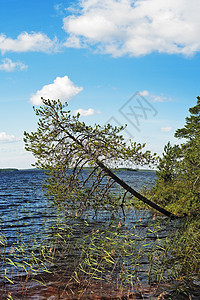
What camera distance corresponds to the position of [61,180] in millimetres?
11750

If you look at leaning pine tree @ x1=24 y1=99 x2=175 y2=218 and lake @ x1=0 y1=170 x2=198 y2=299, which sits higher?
leaning pine tree @ x1=24 y1=99 x2=175 y2=218

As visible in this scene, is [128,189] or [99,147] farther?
[128,189]

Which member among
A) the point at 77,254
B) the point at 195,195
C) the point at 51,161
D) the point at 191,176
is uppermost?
the point at 51,161

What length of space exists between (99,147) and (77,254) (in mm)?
4558

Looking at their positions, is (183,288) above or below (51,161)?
below

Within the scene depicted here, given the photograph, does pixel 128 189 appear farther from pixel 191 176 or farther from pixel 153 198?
pixel 153 198

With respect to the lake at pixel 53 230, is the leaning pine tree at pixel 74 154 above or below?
above

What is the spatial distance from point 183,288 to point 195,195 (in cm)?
693

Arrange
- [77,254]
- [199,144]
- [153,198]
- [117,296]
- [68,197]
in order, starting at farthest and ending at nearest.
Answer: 1. [153,198]
2. [199,144]
3. [68,197]
4. [77,254]
5. [117,296]

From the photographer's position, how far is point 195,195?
13.0 m

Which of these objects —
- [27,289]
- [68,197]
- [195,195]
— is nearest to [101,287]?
[27,289]

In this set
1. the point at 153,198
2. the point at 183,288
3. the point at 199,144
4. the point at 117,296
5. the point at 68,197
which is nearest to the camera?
the point at 117,296

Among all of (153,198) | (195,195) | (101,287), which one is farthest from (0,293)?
(153,198)

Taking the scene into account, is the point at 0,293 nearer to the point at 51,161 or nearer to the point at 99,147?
the point at 51,161
